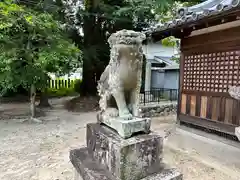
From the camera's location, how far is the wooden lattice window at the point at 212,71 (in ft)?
13.6

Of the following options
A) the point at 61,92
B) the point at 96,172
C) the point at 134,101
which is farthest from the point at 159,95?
the point at 96,172

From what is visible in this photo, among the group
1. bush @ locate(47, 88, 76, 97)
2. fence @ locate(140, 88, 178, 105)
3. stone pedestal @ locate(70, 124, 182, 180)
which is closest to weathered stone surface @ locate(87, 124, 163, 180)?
stone pedestal @ locate(70, 124, 182, 180)

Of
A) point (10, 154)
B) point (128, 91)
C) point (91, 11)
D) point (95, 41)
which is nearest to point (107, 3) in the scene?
point (91, 11)

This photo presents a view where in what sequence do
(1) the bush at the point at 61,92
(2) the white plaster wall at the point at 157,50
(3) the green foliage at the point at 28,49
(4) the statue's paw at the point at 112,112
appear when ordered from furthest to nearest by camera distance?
(2) the white plaster wall at the point at 157,50 → (1) the bush at the point at 61,92 → (3) the green foliage at the point at 28,49 → (4) the statue's paw at the point at 112,112

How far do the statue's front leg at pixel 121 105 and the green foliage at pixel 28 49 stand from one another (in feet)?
13.0

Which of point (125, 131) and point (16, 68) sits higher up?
point (16, 68)

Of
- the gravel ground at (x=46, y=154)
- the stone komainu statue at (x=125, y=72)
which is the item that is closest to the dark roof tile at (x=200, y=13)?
the stone komainu statue at (x=125, y=72)

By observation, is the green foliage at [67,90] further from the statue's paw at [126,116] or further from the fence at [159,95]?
the statue's paw at [126,116]

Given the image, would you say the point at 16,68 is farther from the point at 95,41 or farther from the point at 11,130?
the point at 95,41

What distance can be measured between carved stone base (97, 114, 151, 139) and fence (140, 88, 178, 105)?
6.49 m

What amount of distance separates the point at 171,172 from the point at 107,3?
7.90 meters

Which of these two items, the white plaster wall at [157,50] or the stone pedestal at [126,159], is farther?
the white plaster wall at [157,50]

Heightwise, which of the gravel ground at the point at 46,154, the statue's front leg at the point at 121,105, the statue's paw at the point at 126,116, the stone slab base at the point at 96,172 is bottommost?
the gravel ground at the point at 46,154

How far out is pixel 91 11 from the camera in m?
8.12
